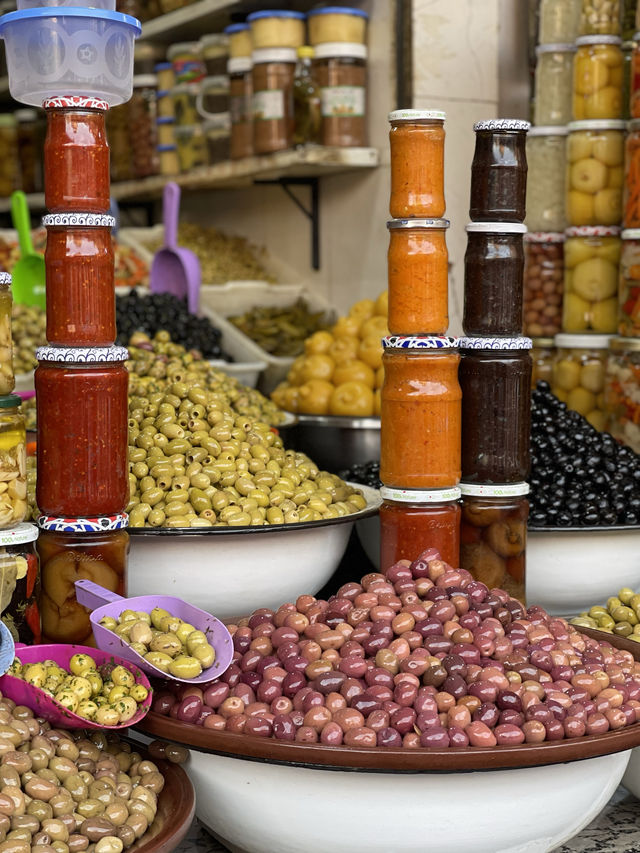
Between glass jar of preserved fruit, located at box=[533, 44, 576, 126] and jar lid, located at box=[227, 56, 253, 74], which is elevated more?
jar lid, located at box=[227, 56, 253, 74]

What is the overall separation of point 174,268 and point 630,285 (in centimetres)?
158

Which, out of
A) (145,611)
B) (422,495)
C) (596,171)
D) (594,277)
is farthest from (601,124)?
(145,611)

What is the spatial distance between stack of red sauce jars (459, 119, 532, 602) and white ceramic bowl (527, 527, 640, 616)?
0.14 m

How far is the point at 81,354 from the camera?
1.58 m

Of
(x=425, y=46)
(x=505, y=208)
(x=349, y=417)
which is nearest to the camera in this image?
(x=505, y=208)

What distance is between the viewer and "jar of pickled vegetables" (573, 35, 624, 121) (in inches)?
114

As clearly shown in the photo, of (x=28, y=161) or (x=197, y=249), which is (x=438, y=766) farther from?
(x=28, y=161)

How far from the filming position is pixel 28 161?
5312 mm

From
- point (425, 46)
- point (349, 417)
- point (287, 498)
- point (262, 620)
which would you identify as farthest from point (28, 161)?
point (262, 620)

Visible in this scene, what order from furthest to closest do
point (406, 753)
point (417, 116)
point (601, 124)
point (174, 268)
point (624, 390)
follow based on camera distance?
1. point (174, 268)
2. point (601, 124)
3. point (624, 390)
4. point (417, 116)
5. point (406, 753)

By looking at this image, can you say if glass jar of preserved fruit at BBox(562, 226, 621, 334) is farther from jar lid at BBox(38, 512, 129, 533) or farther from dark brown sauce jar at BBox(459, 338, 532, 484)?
jar lid at BBox(38, 512, 129, 533)

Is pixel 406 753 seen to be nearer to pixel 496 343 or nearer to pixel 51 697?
pixel 51 697

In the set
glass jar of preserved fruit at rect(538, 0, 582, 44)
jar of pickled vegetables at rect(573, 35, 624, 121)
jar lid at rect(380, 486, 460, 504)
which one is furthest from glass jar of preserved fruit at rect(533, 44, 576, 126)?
jar lid at rect(380, 486, 460, 504)

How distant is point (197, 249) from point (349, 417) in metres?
1.79
